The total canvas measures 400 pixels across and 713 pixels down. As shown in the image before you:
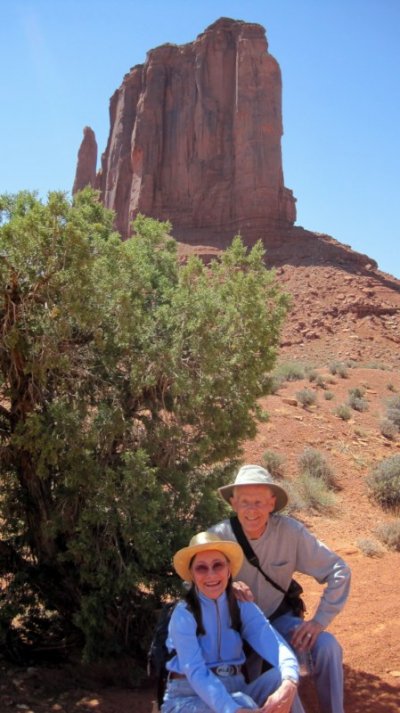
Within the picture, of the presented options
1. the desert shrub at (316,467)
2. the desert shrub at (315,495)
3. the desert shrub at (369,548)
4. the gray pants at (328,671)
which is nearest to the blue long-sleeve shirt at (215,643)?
the gray pants at (328,671)

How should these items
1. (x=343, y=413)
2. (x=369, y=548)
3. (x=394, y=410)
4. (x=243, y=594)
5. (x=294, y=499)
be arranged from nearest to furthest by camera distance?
(x=243, y=594) < (x=369, y=548) < (x=294, y=499) < (x=343, y=413) < (x=394, y=410)

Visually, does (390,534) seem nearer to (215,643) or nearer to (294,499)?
(294,499)

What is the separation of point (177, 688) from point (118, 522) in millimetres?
1980

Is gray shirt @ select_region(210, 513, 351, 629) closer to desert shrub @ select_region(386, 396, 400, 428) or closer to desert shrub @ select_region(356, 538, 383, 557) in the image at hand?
desert shrub @ select_region(356, 538, 383, 557)

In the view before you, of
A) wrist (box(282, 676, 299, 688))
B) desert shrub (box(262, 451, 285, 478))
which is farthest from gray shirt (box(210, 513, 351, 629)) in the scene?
desert shrub (box(262, 451, 285, 478))

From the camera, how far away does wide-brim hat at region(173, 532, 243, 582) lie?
3.45m

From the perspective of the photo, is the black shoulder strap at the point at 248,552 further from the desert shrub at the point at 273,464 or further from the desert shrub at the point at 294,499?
the desert shrub at the point at 273,464

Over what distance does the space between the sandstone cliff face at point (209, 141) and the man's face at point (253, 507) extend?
46389 millimetres

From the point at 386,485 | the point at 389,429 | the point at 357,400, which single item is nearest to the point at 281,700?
the point at 386,485

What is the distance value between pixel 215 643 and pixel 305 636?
0.67 meters

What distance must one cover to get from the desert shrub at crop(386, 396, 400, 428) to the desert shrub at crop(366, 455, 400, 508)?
516 cm

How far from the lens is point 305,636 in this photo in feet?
12.3

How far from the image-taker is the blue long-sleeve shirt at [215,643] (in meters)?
3.21

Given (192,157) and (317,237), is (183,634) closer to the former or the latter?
(317,237)
